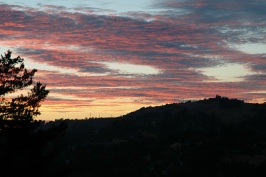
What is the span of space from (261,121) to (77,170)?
267 ft

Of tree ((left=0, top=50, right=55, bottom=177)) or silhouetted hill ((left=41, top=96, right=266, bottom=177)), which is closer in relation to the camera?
tree ((left=0, top=50, right=55, bottom=177))

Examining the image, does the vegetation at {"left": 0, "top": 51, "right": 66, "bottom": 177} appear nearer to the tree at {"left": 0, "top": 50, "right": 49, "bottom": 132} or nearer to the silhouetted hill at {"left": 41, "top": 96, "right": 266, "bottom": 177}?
the tree at {"left": 0, "top": 50, "right": 49, "bottom": 132}

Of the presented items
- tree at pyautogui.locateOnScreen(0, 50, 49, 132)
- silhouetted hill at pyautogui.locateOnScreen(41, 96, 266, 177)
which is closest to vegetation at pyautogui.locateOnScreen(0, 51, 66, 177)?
tree at pyautogui.locateOnScreen(0, 50, 49, 132)

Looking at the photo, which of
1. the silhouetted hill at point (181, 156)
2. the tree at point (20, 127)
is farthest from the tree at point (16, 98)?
the silhouetted hill at point (181, 156)

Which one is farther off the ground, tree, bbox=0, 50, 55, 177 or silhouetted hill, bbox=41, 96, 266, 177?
tree, bbox=0, 50, 55, 177

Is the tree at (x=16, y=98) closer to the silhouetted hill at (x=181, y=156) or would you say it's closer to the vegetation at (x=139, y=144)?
the vegetation at (x=139, y=144)

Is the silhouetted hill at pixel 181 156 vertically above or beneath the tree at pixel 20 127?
beneath

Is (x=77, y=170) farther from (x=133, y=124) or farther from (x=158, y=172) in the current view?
(x=133, y=124)

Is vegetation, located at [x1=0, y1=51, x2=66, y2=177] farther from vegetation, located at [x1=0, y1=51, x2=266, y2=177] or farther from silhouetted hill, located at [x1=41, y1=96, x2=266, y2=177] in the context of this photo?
silhouetted hill, located at [x1=41, y1=96, x2=266, y2=177]

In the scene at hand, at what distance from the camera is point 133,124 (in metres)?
183

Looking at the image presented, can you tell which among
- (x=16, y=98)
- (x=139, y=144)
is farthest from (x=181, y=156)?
(x=16, y=98)

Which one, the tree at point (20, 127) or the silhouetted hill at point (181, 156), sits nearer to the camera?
the tree at point (20, 127)

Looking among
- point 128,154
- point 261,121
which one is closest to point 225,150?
point 128,154

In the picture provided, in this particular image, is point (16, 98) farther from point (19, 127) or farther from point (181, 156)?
point (181, 156)
